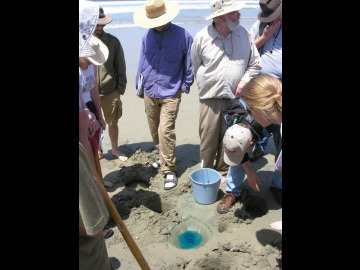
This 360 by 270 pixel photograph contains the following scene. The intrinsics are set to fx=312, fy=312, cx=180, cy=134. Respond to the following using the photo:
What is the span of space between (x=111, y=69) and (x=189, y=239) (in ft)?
7.91

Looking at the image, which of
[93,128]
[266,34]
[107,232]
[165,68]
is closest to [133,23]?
[165,68]

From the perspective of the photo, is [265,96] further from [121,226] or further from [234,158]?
[121,226]

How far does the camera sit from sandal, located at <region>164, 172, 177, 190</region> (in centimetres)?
401

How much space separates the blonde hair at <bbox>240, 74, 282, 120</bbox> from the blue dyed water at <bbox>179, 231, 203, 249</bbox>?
1.56 meters

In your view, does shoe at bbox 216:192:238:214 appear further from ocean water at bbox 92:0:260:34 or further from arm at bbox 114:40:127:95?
ocean water at bbox 92:0:260:34

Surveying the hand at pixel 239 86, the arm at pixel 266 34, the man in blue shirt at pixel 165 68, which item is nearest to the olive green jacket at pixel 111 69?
the man in blue shirt at pixel 165 68

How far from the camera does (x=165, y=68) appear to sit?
3.91 meters

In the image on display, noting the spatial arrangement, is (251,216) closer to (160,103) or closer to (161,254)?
(161,254)

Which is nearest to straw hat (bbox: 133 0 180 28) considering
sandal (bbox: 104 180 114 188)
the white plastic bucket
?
the white plastic bucket

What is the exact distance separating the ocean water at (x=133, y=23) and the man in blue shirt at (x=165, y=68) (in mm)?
4187

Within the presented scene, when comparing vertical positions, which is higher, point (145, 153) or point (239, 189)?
point (239, 189)
